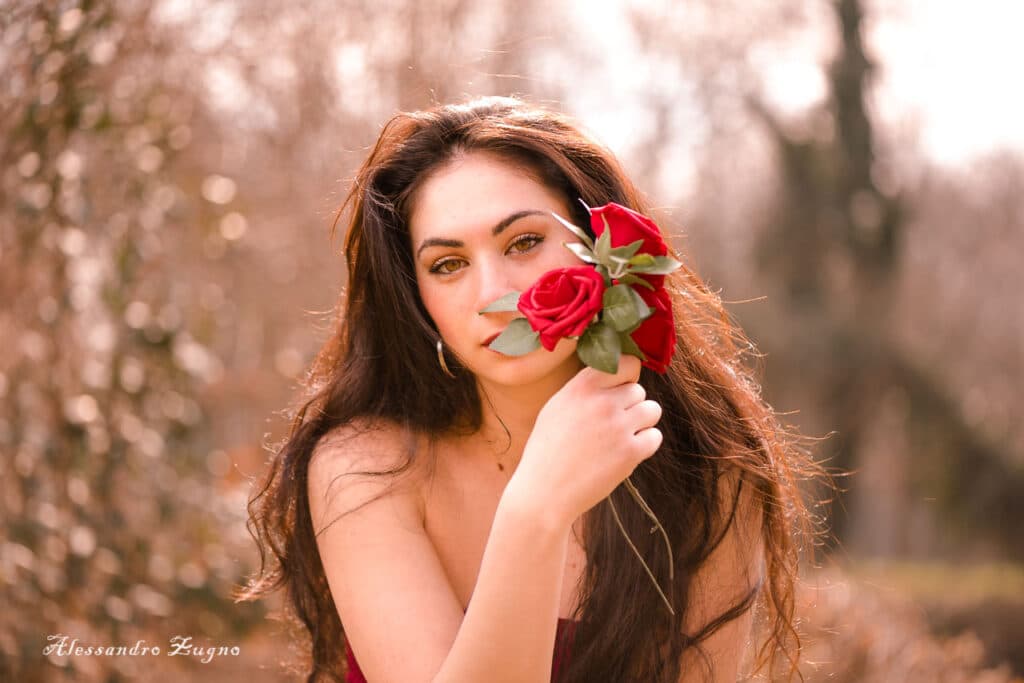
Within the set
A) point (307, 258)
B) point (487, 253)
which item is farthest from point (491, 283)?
point (307, 258)

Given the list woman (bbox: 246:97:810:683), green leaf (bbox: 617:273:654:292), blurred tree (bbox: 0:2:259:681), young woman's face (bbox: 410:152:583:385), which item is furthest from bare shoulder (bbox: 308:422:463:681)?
blurred tree (bbox: 0:2:259:681)

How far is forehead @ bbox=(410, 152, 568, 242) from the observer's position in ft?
6.64

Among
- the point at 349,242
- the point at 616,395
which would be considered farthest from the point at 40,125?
the point at 616,395

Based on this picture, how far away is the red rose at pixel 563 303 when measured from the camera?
154cm

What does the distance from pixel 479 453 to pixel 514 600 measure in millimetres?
818

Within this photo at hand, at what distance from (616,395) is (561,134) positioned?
0.81m

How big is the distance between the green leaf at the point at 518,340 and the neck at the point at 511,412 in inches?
17.4

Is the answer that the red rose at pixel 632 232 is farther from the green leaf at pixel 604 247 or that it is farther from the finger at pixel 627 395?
the finger at pixel 627 395

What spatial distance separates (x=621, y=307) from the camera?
1611 millimetres

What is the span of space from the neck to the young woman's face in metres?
0.05

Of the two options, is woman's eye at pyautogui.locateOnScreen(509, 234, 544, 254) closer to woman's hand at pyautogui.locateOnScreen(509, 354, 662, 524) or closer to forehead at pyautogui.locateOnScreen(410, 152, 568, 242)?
forehead at pyautogui.locateOnScreen(410, 152, 568, 242)

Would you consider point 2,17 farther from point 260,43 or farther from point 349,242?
point 260,43

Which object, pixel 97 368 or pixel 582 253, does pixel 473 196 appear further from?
pixel 97 368

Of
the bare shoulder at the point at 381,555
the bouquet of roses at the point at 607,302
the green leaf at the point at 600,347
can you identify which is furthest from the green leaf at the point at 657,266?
the bare shoulder at the point at 381,555
